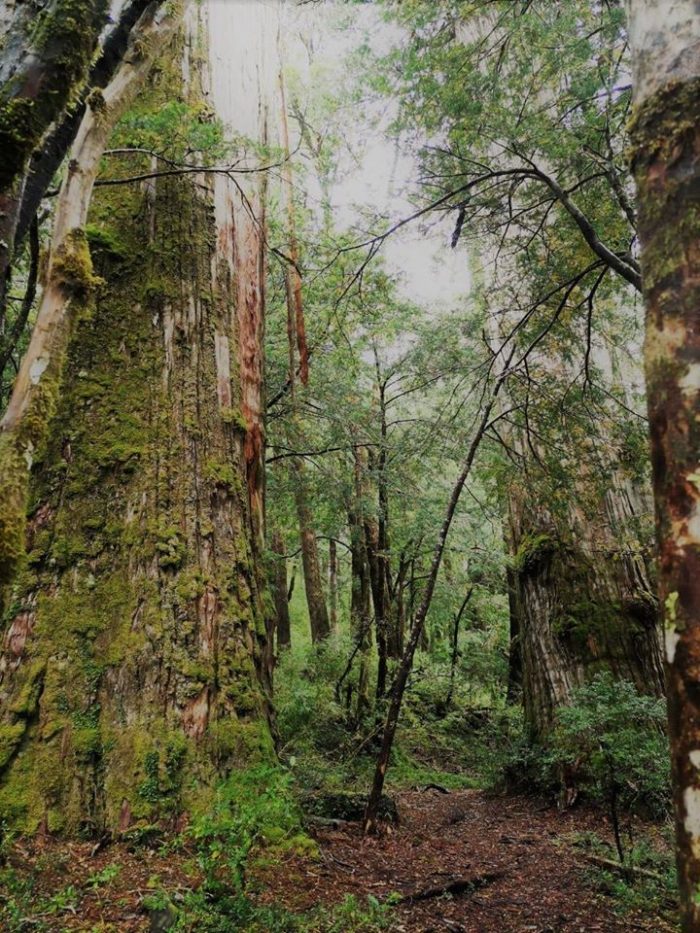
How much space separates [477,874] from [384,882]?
887 mm

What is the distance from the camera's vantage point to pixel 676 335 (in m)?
1.76

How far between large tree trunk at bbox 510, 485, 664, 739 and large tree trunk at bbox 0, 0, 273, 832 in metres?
4.06

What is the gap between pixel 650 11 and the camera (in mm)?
2090

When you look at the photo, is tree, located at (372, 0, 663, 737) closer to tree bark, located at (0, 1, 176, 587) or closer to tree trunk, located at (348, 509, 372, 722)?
tree bark, located at (0, 1, 176, 587)

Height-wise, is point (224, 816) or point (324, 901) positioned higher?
point (224, 816)

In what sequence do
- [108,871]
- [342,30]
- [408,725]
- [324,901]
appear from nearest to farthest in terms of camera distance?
[108,871]
[324,901]
[342,30]
[408,725]

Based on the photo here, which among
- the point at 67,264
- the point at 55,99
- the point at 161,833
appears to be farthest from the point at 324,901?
the point at 55,99

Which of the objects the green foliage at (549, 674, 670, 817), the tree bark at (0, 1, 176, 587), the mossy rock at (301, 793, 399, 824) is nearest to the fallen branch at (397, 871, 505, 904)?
the green foliage at (549, 674, 670, 817)

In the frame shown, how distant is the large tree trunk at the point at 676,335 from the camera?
153 centimetres

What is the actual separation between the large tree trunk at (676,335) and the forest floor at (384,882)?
2.04 meters

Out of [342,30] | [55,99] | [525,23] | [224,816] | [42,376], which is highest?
[342,30]

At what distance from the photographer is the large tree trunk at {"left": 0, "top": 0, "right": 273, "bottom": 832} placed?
3.35 meters

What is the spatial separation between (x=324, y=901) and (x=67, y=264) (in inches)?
127

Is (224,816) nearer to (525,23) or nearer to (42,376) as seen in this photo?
(42,376)
